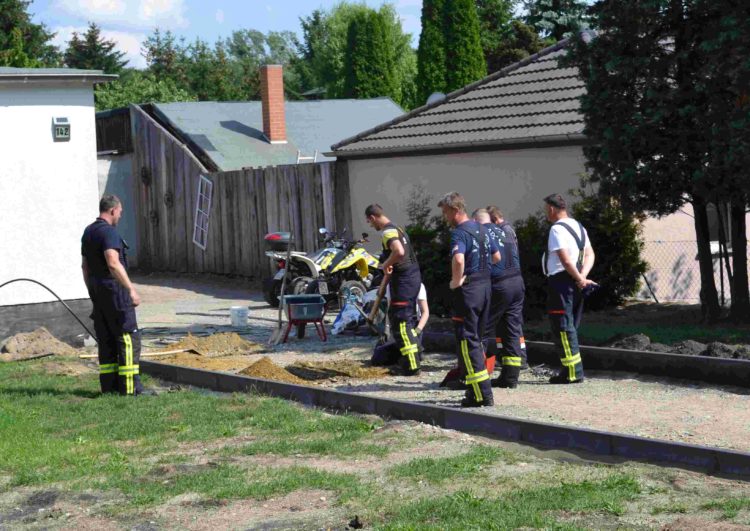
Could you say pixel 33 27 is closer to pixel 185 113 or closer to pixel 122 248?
pixel 185 113

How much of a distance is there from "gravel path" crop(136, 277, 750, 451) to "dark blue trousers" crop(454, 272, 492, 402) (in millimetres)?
253

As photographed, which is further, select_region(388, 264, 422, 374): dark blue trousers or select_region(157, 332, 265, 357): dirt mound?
select_region(157, 332, 265, 357): dirt mound

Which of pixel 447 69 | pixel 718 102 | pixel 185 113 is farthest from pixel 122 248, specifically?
pixel 447 69

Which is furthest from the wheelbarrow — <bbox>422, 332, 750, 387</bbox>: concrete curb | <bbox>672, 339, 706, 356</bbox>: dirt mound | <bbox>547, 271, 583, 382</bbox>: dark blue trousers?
<bbox>672, 339, 706, 356</bbox>: dirt mound

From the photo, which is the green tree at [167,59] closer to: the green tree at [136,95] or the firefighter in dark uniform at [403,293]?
the green tree at [136,95]

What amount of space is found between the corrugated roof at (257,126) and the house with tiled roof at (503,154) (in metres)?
7.09

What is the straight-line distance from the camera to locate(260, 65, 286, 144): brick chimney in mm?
→ 31141

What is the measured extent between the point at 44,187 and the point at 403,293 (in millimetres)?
6039

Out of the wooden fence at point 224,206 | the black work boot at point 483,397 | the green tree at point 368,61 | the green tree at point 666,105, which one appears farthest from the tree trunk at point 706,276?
the green tree at point 368,61

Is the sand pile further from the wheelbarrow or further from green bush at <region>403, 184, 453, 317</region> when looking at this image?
green bush at <region>403, 184, 453, 317</region>

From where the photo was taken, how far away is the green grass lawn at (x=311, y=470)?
6.99 metres

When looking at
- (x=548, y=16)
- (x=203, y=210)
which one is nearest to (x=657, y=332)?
(x=203, y=210)

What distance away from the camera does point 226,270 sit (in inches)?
1089

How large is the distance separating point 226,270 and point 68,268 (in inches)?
431
